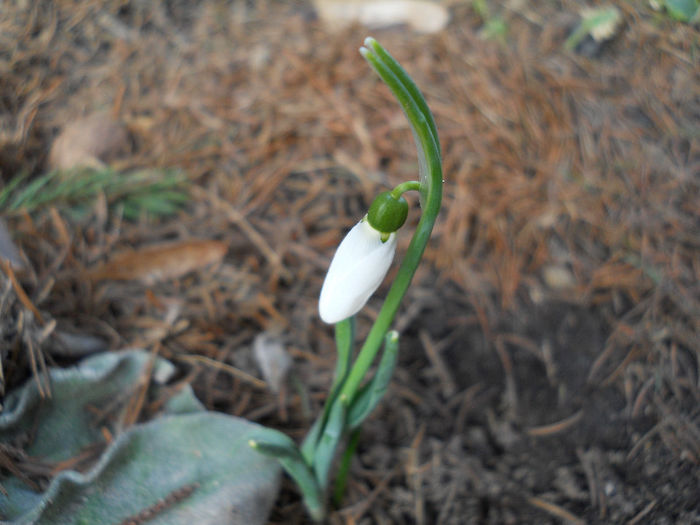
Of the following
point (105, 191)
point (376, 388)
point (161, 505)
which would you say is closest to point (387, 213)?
point (376, 388)

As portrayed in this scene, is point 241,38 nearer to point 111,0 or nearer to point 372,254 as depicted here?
point 111,0

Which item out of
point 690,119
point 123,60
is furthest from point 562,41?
point 123,60

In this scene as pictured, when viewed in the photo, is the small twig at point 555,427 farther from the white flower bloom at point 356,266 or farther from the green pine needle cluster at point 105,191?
the green pine needle cluster at point 105,191

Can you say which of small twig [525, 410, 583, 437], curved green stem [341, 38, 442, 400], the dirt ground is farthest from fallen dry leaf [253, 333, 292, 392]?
small twig [525, 410, 583, 437]

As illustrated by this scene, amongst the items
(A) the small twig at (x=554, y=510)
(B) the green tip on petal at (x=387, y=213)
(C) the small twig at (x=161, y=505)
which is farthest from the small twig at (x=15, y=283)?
(A) the small twig at (x=554, y=510)

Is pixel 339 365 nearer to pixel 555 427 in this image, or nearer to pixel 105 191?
pixel 555 427

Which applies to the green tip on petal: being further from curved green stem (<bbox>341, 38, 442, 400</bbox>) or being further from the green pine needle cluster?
the green pine needle cluster
